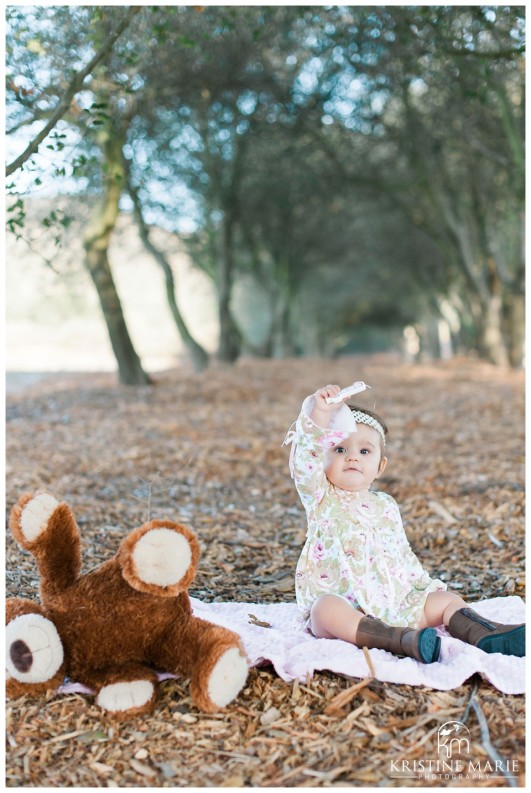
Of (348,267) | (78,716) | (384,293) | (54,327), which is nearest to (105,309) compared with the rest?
(78,716)

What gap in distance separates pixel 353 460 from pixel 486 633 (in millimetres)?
835

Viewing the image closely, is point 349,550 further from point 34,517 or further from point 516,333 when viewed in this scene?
point 516,333

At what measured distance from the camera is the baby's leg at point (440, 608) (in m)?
2.97

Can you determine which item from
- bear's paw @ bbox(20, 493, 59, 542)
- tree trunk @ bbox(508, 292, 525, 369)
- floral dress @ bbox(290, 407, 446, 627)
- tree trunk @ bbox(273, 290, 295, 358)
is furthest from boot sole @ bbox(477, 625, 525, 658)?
tree trunk @ bbox(273, 290, 295, 358)

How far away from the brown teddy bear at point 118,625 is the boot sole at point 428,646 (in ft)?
2.15

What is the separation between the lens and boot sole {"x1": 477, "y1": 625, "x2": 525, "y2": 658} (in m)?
2.74

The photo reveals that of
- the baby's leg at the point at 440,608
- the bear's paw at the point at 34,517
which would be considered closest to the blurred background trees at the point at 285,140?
the bear's paw at the point at 34,517

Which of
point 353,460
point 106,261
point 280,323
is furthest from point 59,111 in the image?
point 280,323

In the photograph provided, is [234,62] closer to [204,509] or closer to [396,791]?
[204,509]

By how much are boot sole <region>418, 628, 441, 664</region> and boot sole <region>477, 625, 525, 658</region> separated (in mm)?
194

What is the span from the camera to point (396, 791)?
2045 millimetres

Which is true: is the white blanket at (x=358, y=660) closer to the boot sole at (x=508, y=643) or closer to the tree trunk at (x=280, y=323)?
the boot sole at (x=508, y=643)

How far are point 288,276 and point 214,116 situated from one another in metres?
9.44

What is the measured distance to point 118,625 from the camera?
2514 mm
